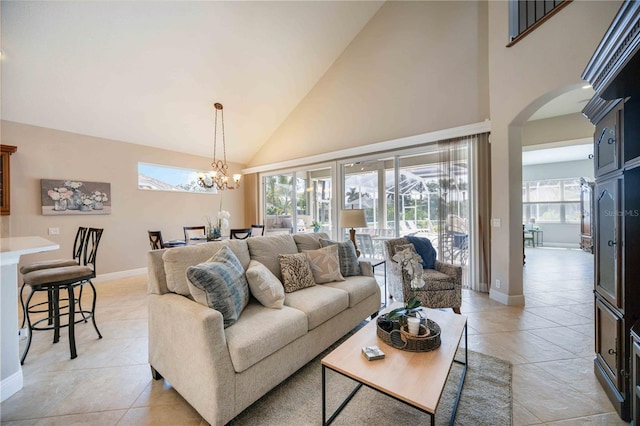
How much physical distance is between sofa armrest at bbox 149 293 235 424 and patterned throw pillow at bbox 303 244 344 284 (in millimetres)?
1291

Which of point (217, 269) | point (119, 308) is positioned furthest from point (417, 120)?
point (119, 308)

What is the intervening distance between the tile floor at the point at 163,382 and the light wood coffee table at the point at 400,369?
0.68 meters

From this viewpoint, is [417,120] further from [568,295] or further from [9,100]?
[9,100]

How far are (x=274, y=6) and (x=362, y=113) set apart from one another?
233cm

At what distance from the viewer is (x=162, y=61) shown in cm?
402

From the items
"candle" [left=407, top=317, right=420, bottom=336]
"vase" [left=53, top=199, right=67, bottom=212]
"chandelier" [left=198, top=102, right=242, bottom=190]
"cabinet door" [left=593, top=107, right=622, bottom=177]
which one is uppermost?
"chandelier" [left=198, top=102, right=242, bottom=190]

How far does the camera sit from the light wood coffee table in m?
1.17

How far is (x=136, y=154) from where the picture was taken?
17.2 feet

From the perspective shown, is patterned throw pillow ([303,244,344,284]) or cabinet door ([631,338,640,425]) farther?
patterned throw pillow ([303,244,344,284])

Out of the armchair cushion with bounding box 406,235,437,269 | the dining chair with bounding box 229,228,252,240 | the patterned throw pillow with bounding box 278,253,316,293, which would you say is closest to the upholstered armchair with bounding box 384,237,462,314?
the armchair cushion with bounding box 406,235,437,269

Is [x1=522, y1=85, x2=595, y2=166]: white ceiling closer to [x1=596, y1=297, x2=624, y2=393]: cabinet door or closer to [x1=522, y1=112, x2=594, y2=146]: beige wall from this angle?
[x1=522, y1=112, x2=594, y2=146]: beige wall

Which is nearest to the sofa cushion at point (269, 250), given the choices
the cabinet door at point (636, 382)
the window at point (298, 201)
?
the cabinet door at point (636, 382)

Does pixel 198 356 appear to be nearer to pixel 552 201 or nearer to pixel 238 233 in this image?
pixel 238 233

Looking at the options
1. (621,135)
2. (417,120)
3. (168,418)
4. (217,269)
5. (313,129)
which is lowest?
(168,418)
